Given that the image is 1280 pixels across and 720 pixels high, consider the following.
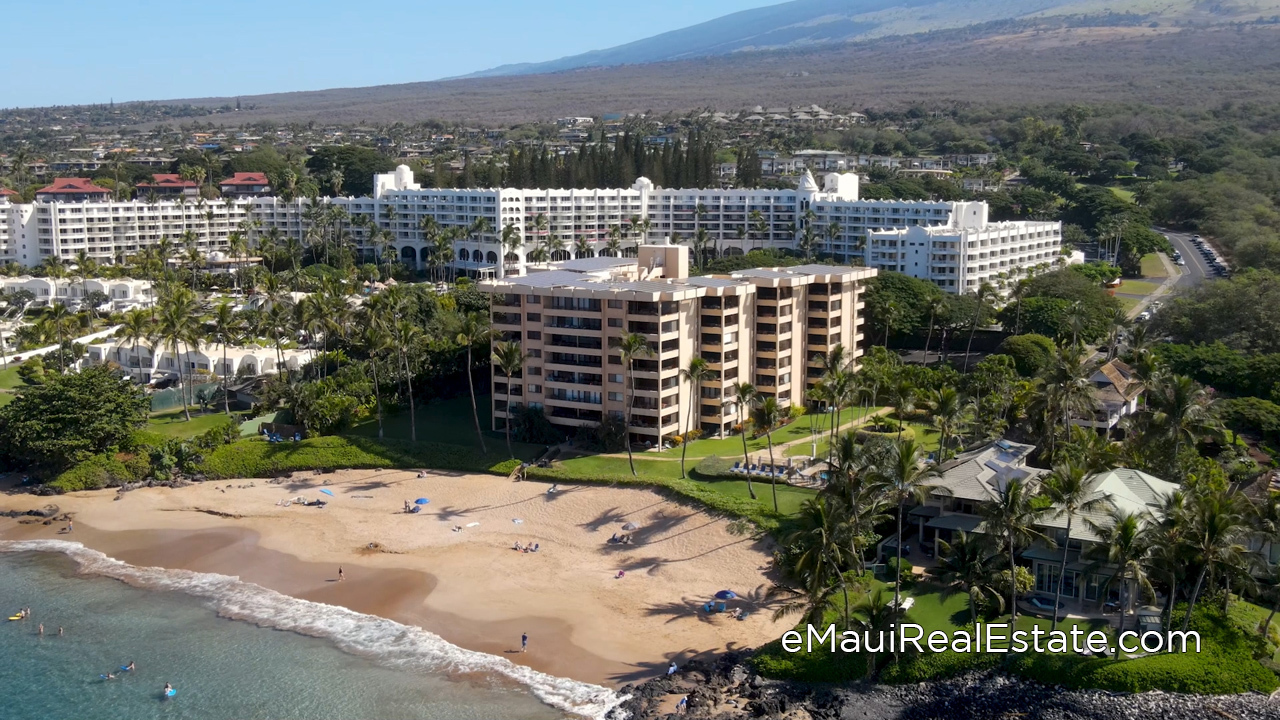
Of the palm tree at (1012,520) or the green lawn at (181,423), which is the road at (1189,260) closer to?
the palm tree at (1012,520)

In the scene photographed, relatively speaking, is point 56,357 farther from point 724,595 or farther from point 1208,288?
point 1208,288

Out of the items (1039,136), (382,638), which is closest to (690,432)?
(382,638)

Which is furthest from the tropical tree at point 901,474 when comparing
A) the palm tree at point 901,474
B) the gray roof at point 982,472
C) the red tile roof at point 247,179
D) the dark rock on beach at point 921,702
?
the red tile roof at point 247,179

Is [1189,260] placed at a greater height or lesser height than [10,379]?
greater

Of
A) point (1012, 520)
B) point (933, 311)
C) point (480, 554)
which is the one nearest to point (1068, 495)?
point (1012, 520)

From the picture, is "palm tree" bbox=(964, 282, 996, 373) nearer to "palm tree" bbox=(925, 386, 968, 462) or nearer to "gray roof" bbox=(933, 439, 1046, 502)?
"palm tree" bbox=(925, 386, 968, 462)

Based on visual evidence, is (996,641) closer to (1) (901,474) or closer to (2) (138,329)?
(1) (901,474)
